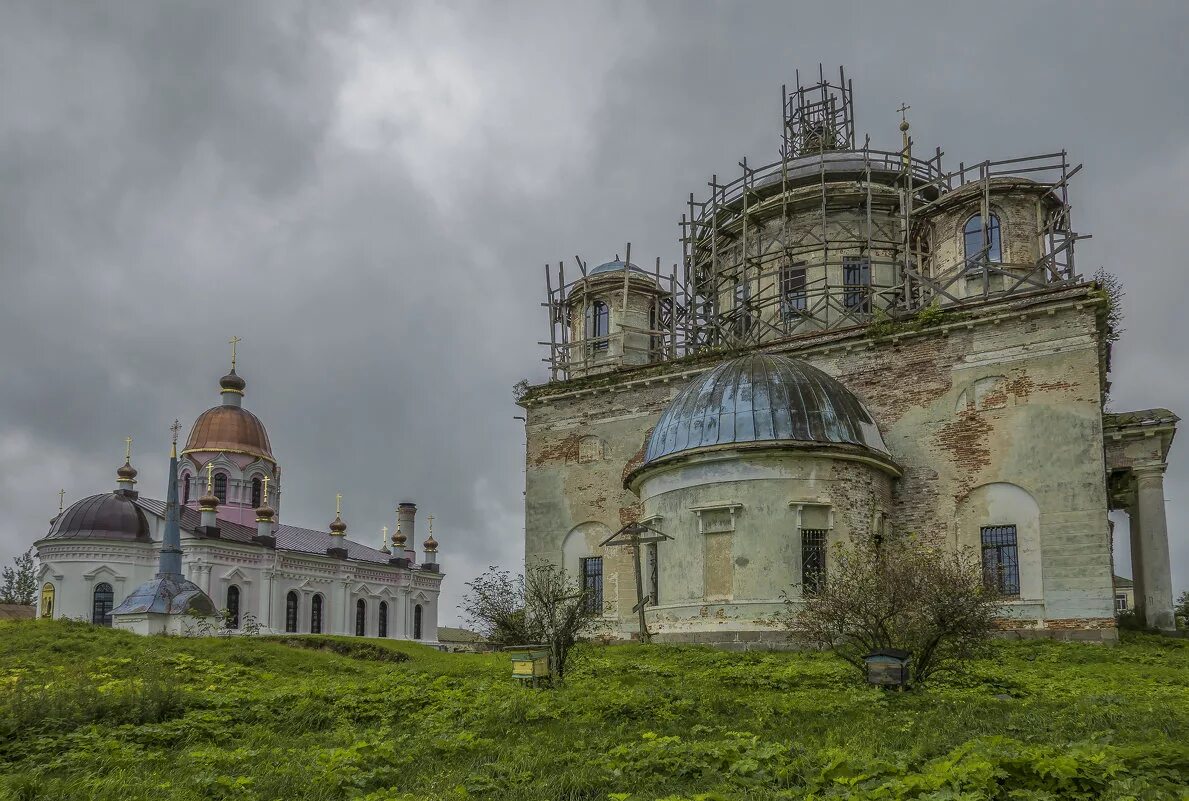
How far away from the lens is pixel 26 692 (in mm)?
10484

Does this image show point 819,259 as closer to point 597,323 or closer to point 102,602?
point 597,323

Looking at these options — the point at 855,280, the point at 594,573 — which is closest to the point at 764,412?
the point at 594,573

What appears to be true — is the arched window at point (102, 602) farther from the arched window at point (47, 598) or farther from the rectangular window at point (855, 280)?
the rectangular window at point (855, 280)

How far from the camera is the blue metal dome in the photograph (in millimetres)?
19781

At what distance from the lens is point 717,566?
19.6 m

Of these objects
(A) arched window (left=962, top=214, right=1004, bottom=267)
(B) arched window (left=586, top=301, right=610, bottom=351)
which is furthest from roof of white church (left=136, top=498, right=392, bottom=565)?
(A) arched window (left=962, top=214, right=1004, bottom=267)

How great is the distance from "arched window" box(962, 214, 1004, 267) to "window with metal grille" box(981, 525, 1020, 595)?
6725mm

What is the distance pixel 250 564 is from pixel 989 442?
29771 millimetres

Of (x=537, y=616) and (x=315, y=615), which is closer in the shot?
(x=537, y=616)

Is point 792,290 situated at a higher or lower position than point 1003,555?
higher

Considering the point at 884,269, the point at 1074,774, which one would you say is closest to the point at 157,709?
the point at 1074,774

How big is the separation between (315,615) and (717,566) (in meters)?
29.1

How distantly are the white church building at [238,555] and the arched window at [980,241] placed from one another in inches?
945

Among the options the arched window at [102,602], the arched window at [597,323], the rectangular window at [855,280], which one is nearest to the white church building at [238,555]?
the arched window at [102,602]
